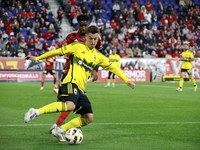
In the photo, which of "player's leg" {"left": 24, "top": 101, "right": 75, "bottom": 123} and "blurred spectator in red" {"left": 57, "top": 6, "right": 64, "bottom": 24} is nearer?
"player's leg" {"left": 24, "top": 101, "right": 75, "bottom": 123}

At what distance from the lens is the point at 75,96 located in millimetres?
6828

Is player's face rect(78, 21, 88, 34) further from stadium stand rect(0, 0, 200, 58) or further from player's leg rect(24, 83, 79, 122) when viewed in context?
stadium stand rect(0, 0, 200, 58)

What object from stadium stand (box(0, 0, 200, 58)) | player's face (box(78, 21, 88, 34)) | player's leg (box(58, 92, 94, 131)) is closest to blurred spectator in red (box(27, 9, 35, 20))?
stadium stand (box(0, 0, 200, 58))

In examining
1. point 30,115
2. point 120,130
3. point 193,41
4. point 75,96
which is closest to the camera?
point 30,115

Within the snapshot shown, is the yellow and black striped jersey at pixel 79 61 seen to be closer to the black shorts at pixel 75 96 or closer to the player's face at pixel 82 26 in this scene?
the black shorts at pixel 75 96

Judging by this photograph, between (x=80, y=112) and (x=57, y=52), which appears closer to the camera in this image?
(x=57, y=52)

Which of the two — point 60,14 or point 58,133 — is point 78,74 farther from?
point 60,14

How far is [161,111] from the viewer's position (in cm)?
1227

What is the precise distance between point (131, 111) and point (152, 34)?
958 inches

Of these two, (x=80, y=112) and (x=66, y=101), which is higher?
(x=66, y=101)

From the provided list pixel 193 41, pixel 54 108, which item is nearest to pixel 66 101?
pixel 54 108

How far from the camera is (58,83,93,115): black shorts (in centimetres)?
681

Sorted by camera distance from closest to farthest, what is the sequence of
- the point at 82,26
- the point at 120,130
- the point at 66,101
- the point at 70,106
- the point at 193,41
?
the point at 70,106
the point at 66,101
the point at 82,26
the point at 120,130
the point at 193,41

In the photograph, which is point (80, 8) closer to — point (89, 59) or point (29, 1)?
point (29, 1)
